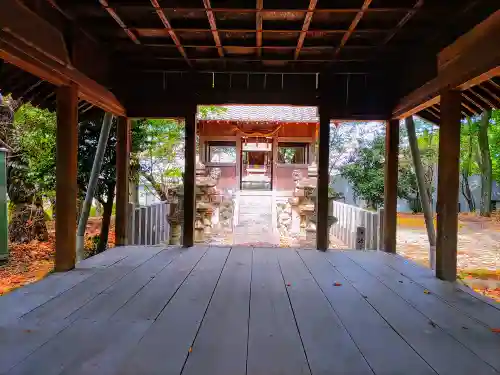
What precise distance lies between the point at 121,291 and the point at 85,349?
3.49ft

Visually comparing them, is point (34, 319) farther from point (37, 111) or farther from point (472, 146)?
point (472, 146)

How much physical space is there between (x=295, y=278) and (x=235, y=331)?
1.36m

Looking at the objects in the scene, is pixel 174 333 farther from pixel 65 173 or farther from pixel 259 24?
pixel 259 24

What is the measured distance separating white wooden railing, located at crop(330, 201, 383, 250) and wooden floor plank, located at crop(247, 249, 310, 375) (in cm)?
336

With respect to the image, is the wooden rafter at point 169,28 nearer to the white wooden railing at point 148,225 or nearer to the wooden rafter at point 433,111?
the white wooden railing at point 148,225

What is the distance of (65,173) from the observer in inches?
136

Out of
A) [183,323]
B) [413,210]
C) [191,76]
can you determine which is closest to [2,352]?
[183,323]

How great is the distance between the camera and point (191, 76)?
191 inches

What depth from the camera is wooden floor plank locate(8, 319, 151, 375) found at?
1.60 m

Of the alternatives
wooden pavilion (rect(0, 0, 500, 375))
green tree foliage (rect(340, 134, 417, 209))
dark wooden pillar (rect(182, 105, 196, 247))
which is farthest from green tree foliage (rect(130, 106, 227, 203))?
green tree foliage (rect(340, 134, 417, 209))

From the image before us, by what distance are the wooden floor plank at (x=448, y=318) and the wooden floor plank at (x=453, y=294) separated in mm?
71

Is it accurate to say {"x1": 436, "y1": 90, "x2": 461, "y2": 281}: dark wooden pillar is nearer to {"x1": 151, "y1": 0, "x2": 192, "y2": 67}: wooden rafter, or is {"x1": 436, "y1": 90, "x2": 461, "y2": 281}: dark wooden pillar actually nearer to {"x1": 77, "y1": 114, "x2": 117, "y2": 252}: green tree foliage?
{"x1": 151, "y1": 0, "x2": 192, "y2": 67}: wooden rafter

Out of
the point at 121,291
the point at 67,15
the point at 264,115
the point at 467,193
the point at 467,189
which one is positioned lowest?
the point at 121,291

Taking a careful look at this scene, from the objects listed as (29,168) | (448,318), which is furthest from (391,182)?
(29,168)
